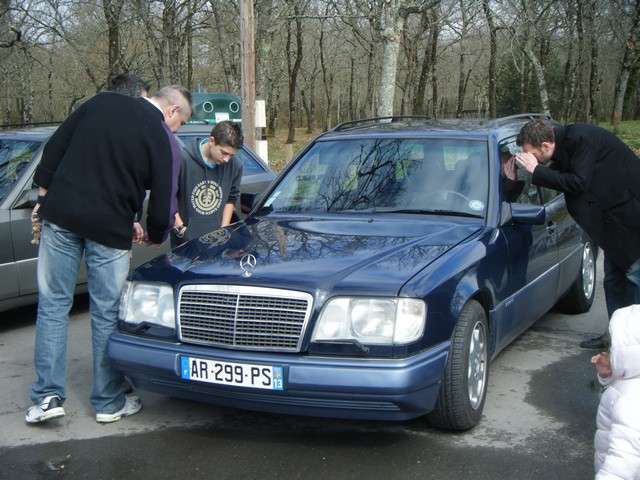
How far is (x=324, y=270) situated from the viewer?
151 inches

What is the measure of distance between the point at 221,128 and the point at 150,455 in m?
2.33

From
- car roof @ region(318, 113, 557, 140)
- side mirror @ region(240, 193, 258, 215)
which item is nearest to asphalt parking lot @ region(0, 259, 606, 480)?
side mirror @ region(240, 193, 258, 215)

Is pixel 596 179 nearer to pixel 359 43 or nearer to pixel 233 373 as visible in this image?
pixel 233 373

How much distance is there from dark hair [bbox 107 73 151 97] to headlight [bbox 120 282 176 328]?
1110 mm

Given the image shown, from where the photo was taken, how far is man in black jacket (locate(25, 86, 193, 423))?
4.14 metres

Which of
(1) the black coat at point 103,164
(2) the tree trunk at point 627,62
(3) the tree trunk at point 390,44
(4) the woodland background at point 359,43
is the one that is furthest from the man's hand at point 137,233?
(2) the tree trunk at point 627,62

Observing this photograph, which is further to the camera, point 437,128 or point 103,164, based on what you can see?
point 437,128

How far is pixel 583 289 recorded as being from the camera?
6.80 metres

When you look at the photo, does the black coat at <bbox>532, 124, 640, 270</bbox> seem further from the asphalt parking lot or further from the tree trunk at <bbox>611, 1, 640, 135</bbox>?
the tree trunk at <bbox>611, 1, 640, 135</bbox>

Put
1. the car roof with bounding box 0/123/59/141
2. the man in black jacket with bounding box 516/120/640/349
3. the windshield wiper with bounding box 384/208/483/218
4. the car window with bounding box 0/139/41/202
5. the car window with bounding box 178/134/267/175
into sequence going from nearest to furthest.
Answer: the windshield wiper with bounding box 384/208/483/218
the man in black jacket with bounding box 516/120/640/349
the car window with bounding box 0/139/41/202
the car roof with bounding box 0/123/59/141
the car window with bounding box 178/134/267/175

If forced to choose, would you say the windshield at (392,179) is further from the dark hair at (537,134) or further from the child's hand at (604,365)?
the child's hand at (604,365)

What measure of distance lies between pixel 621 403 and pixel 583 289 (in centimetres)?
447

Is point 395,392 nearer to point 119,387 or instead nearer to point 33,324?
point 119,387

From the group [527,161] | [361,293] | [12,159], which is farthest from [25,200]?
[527,161]
